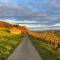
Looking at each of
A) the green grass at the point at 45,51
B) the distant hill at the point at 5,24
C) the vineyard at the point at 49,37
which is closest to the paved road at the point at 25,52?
the green grass at the point at 45,51

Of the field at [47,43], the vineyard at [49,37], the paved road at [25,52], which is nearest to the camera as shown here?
the paved road at [25,52]

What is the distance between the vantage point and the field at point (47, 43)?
4.32m

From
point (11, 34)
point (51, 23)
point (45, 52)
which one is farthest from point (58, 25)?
point (11, 34)

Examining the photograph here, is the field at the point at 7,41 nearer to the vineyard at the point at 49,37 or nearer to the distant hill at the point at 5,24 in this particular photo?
the distant hill at the point at 5,24

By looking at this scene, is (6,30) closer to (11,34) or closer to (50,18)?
(11,34)

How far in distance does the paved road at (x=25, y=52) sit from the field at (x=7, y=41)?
0.09 metres

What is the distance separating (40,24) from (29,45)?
1.37 ft

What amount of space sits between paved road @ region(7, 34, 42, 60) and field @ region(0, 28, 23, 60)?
0.09m

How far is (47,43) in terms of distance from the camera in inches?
174

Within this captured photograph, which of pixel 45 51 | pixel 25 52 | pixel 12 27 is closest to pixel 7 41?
pixel 12 27

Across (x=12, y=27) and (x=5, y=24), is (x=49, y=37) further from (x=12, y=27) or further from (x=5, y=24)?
(x=5, y=24)

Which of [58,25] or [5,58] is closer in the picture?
[5,58]

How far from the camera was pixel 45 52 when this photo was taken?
434 cm

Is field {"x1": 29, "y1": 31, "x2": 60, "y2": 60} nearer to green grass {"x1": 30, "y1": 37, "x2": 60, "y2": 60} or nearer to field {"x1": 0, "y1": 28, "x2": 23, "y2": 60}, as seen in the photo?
green grass {"x1": 30, "y1": 37, "x2": 60, "y2": 60}
